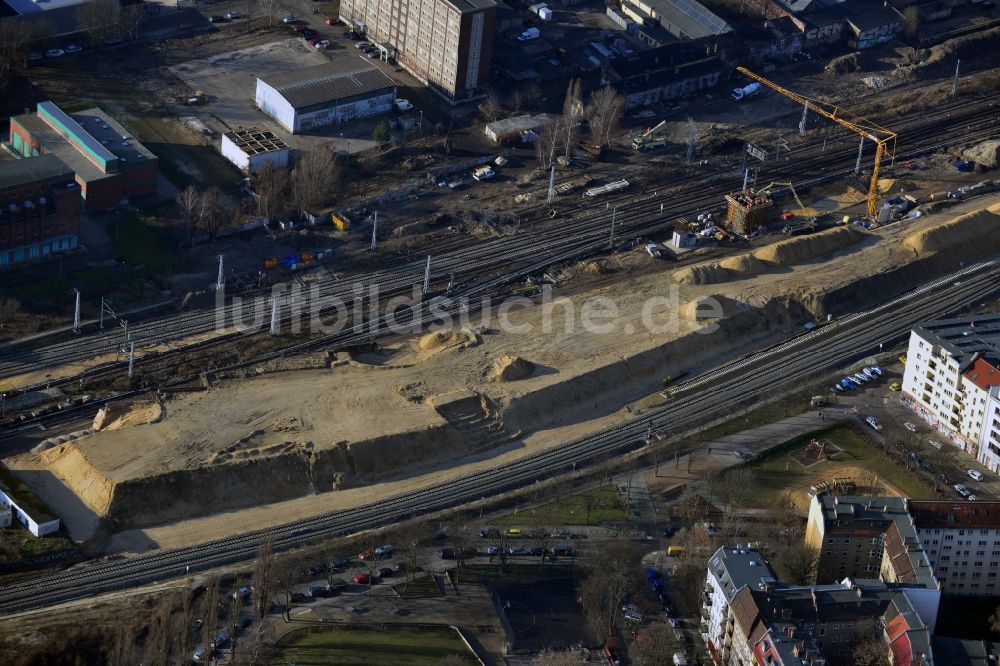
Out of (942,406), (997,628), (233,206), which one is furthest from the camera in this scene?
(233,206)

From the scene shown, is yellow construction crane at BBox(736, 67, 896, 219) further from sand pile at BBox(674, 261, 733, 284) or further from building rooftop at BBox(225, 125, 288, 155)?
building rooftop at BBox(225, 125, 288, 155)

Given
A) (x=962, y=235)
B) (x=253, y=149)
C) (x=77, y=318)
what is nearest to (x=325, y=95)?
(x=253, y=149)

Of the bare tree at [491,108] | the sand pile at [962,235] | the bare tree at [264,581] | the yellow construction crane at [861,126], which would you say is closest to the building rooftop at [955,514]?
the bare tree at [264,581]

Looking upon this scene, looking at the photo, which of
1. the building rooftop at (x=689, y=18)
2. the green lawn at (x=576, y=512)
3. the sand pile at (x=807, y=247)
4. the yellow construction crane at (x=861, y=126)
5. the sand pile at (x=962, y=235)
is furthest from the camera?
the building rooftop at (x=689, y=18)

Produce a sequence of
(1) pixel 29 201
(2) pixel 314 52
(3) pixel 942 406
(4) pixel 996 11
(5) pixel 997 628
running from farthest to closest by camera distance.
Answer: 1. (4) pixel 996 11
2. (2) pixel 314 52
3. (1) pixel 29 201
4. (3) pixel 942 406
5. (5) pixel 997 628

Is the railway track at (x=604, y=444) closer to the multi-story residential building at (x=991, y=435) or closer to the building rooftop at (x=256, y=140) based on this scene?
the multi-story residential building at (x=991, y=435)

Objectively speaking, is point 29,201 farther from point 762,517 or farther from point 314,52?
point 762,517

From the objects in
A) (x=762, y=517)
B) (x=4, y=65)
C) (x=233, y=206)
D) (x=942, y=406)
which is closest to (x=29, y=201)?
(x=233, y=206)
